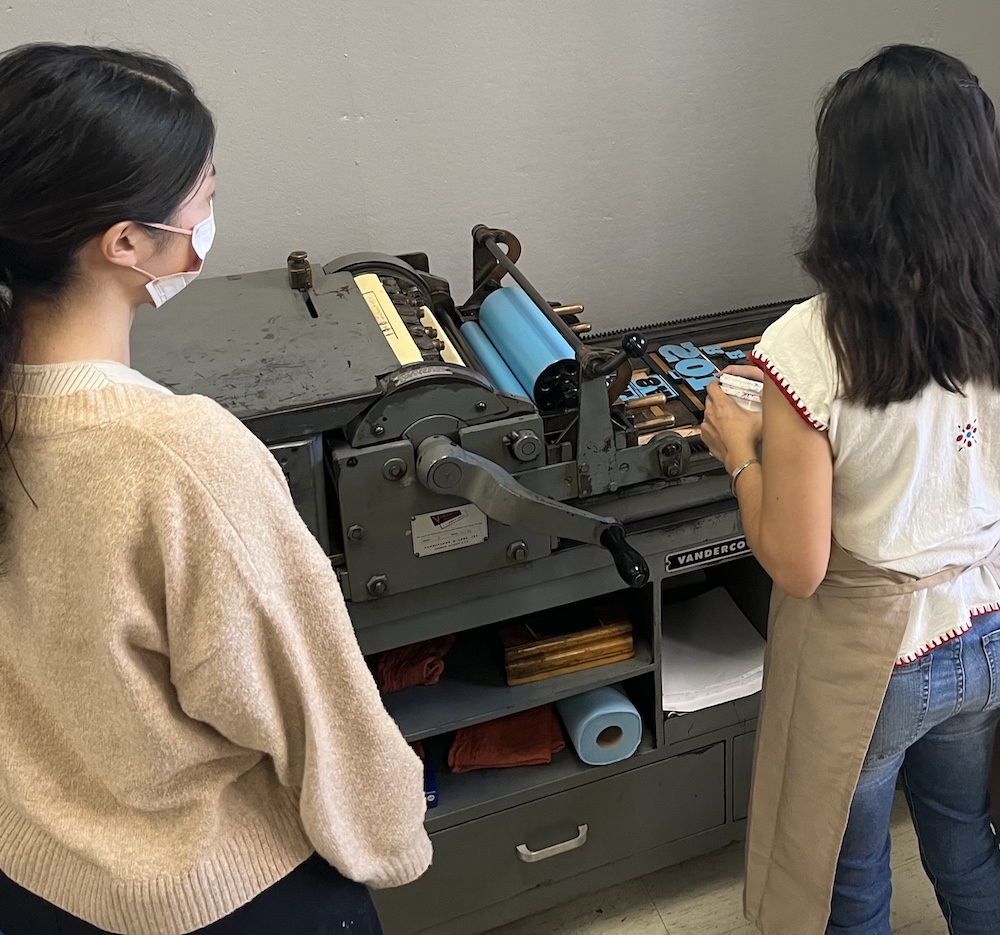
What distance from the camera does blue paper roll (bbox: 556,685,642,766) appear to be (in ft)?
5.05

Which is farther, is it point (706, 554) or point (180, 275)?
point (706, 554)

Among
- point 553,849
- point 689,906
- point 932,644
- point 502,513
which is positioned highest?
point 502,513

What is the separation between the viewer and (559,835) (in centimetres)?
162

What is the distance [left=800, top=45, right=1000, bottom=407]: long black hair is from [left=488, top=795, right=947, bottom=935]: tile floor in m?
1.11

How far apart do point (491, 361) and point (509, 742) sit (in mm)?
624

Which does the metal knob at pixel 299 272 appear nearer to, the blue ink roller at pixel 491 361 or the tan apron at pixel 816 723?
the blue ink roller at pixel 491 361

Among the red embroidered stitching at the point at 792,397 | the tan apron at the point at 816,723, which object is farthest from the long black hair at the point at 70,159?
the tan apron at the point at 816,723

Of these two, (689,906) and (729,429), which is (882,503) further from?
(689,906)

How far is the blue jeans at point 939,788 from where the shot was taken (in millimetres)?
1191

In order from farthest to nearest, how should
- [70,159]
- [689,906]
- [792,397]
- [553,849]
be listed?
[689,906] → [553,849] → [792,397] → [70,159]

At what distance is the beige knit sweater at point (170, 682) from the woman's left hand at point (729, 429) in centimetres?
53

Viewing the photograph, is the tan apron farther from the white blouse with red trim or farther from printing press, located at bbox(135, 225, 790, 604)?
printing press, located at bbox(135, 225, 790, 604)

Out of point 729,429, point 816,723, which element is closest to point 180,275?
point 729,429

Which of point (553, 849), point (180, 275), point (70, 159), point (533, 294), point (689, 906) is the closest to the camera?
point (70, 159)
